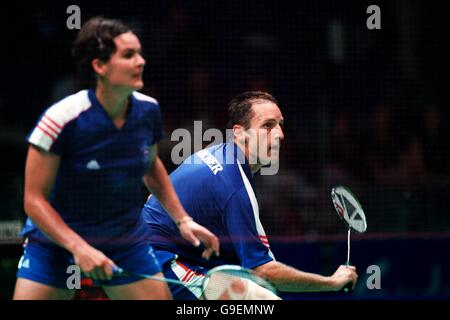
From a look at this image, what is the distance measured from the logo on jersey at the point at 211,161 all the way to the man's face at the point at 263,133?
0.58 ft

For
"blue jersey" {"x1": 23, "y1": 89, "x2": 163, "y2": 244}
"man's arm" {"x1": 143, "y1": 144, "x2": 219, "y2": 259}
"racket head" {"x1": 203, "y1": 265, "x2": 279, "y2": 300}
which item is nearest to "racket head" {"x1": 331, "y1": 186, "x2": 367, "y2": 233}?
"racket head" {"x1": 203, "y1": 265, "x2": 279, "y2": 300}

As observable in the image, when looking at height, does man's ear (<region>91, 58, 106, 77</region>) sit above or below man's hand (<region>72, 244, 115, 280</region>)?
above

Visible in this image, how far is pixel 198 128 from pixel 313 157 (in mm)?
961

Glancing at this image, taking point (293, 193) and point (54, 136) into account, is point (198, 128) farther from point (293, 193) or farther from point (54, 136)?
point (54, 136)

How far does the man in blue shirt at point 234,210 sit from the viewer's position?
4.89 m

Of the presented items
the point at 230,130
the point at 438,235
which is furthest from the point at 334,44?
the point at 230,130

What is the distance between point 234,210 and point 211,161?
0.36 m

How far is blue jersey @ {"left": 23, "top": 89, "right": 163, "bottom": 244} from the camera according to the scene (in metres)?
4.23

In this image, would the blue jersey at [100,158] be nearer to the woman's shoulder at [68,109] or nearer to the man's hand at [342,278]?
the woman's shoulder at [68,109]

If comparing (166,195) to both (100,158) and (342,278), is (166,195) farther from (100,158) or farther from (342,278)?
(342,278)

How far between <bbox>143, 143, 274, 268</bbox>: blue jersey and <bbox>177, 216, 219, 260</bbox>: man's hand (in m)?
0.41

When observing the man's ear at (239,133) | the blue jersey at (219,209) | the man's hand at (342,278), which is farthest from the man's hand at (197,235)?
the man's ear at (239,133)

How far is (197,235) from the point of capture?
14.5 feet

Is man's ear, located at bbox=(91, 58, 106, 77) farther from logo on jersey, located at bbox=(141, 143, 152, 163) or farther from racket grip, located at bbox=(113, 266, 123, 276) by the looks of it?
racket grip, located at bbox=(113, 266, 123, 276)
